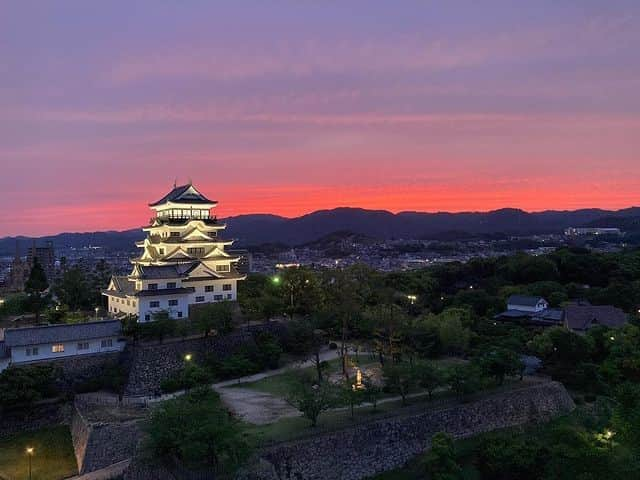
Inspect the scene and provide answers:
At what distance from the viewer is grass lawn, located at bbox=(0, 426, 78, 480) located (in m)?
18.0

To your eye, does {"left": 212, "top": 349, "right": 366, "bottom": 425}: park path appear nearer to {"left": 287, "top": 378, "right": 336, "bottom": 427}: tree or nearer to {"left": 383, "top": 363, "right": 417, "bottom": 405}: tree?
{"left": 287, "top": 378, "right": 336, "bottom": 427}: tree

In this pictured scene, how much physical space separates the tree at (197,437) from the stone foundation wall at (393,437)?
1.40m

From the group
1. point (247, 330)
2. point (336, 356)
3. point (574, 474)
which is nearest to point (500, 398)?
point (574, 474)

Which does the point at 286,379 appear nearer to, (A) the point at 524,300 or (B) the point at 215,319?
(B) the point at 215,319

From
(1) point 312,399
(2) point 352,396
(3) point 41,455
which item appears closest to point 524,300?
(2) point 352,396

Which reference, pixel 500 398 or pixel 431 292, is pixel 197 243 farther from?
pixel 431 292

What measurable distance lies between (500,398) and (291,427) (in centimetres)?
1043

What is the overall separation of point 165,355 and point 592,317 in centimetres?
3034

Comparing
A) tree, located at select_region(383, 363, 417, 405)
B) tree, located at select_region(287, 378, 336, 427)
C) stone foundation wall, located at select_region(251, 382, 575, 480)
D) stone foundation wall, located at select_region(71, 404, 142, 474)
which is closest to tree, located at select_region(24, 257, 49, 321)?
stone foundation wall, located at select_region(71, 404, 142, 474)

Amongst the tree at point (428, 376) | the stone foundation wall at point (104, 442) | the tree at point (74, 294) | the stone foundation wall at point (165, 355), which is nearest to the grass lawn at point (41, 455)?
the stone foundation wall at point (104, 442)

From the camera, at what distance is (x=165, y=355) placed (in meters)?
25.6

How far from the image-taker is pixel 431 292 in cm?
5172

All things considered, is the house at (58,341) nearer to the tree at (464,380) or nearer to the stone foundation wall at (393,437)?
the stone foundation wall at (393,437)

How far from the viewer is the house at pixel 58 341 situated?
23828mm
